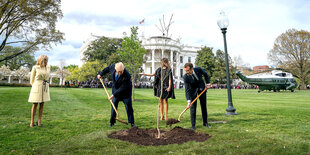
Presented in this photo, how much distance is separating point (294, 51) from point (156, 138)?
50487mm

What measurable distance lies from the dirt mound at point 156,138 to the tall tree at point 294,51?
156ft

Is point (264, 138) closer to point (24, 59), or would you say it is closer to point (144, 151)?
point (144, 151)

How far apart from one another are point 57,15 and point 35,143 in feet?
51.3

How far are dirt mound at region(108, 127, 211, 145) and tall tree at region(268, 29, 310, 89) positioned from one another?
47.6 metres

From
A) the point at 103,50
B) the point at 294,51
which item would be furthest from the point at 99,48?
the point at 294,51

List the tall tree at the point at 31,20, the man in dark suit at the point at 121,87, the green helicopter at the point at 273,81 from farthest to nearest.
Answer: the green helicopter at the point at 273,81
the tall tree at the point at 31,20
the man in dark suit at the point at 121,87

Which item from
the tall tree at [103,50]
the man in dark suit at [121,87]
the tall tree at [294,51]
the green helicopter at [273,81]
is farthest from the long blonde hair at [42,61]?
the tall tree at [294,51]

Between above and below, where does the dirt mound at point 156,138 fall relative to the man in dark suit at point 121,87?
below

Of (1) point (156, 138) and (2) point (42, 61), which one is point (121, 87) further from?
(2) point (42, 61)

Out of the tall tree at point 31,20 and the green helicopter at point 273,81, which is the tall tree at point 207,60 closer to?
the green helicopter at point 273,81

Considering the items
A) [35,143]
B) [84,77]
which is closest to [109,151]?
[35,143]

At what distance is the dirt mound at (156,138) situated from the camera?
13.9ft

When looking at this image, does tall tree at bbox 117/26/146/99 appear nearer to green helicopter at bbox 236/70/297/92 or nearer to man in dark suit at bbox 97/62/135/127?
man in dark suit at bbox 97/62/135/127

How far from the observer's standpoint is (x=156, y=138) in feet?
14.8
